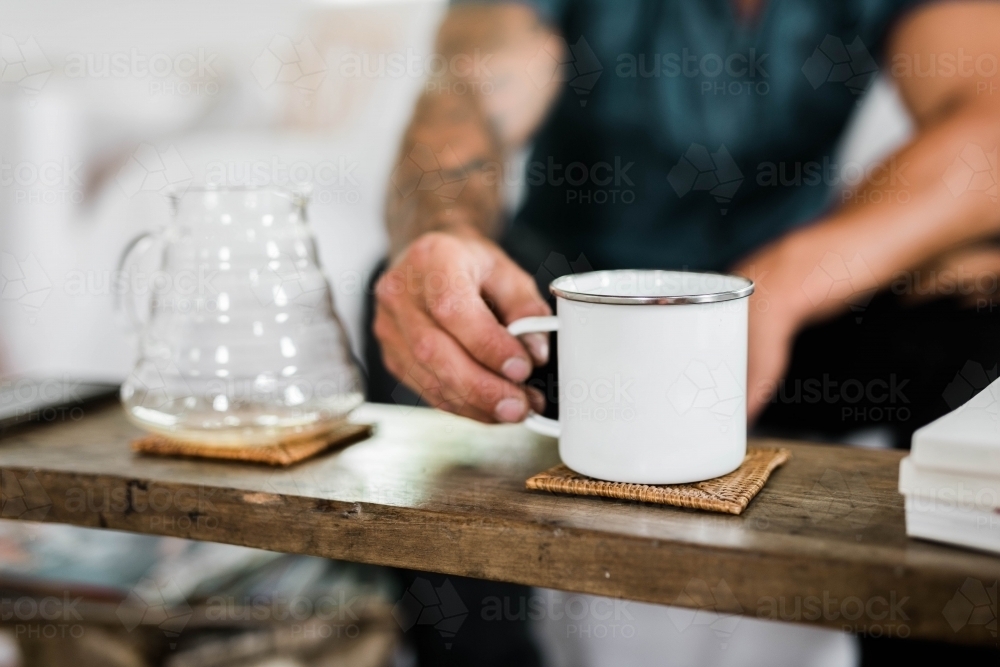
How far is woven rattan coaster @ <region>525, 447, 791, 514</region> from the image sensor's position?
1.76ft

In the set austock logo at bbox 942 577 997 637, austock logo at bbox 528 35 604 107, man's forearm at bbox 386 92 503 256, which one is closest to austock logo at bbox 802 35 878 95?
austock logo at bbox 528 35 604 107

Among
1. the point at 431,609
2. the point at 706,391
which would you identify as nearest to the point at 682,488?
the point at 706,391

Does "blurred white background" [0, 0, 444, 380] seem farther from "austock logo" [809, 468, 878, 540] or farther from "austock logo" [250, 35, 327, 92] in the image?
"austock logo" [809, 468, 878, 540]

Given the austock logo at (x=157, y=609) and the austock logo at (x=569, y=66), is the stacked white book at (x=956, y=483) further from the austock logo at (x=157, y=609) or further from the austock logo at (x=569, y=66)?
the austock logo at (x=157, y=609)

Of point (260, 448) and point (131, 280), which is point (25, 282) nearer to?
point (131, 280)

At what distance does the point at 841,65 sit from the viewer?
868 millimetres

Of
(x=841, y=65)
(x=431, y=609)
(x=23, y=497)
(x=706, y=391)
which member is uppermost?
(x=841, y=65)

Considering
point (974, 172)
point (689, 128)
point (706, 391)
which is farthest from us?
point (689, 128)

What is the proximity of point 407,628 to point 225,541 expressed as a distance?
620 mm

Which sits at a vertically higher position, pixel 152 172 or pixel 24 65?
pixel 24 65

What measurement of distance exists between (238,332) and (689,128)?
0.54 meters

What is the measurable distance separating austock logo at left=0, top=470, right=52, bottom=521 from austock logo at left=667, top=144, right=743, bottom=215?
684mm

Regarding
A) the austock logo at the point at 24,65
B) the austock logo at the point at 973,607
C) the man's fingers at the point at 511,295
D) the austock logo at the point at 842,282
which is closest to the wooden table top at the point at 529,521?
the austock logo at the point at 973,607

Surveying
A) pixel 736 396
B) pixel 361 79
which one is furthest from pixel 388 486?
pixel 361 79
